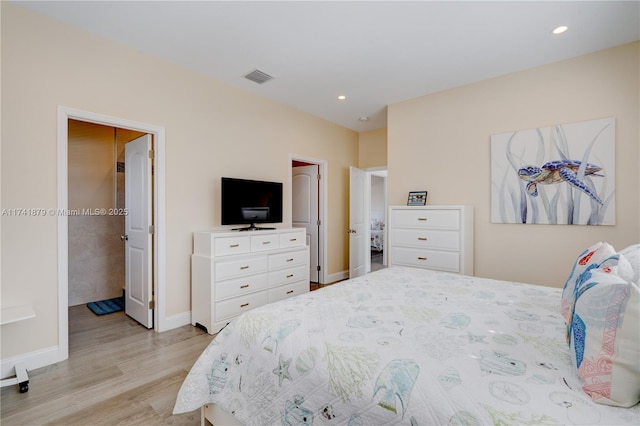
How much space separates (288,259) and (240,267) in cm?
72

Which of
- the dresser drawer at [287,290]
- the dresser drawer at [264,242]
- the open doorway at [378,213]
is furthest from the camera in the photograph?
the open doorway at [378,213]

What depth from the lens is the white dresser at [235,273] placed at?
2.96 metres

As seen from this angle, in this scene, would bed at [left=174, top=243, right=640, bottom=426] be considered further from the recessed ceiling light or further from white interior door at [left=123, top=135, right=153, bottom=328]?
the recessed ceiling light

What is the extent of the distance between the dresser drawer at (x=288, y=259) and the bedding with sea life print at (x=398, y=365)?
1814mm

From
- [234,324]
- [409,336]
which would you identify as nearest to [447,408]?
[409,336]

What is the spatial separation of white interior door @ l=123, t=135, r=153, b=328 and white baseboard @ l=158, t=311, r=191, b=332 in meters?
0.17

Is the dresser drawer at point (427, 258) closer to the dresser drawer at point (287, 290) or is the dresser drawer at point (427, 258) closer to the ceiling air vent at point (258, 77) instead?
the dresser drawer at point (287, 290)

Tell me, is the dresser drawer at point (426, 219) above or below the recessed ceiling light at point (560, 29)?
below

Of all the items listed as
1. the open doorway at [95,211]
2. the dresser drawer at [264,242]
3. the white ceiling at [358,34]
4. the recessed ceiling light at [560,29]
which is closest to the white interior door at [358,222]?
the dresser drawer at [264,242]

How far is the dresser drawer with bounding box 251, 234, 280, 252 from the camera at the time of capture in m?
3.34

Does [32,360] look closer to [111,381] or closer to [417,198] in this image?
[111,381]

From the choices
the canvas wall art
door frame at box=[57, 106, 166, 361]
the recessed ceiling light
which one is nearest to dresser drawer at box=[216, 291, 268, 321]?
door frame at box=[57, 106, 166, 361]

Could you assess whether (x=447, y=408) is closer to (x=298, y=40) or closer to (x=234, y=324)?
(x=234, y=324)

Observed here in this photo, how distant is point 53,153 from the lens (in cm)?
234
